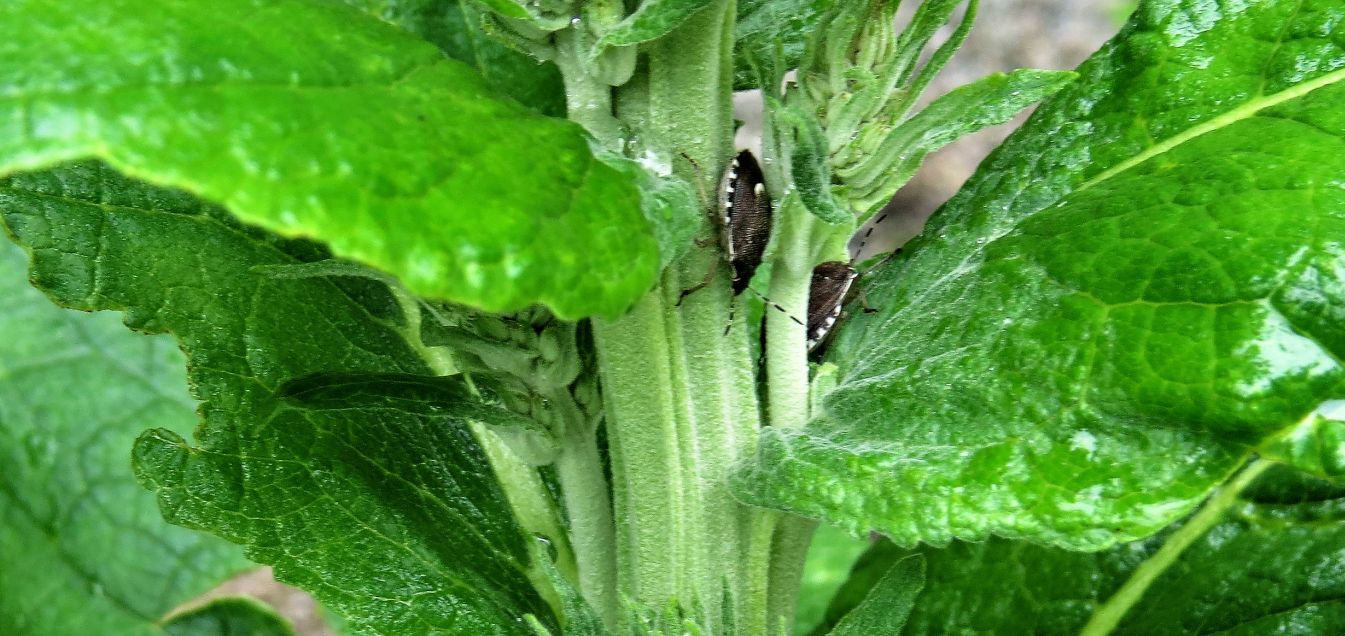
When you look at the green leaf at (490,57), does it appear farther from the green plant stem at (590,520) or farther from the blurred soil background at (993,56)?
the blurred soil background at (993,56)

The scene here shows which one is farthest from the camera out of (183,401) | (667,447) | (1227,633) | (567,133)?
(183,401)

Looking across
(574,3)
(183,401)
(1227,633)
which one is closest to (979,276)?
(574,3)

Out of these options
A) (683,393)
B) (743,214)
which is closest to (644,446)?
(683,393)

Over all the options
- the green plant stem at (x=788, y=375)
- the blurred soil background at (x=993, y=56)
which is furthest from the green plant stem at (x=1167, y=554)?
the blurred soil background at (x=993, y=56)

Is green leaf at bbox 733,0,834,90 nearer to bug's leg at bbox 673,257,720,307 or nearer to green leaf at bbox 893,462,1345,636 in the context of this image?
bug's leg at bbox 673,257,720,307

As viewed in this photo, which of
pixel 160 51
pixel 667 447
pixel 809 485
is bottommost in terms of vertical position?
pixel 667 447

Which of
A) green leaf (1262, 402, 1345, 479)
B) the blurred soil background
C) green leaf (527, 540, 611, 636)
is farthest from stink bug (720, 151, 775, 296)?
the blurred soil background

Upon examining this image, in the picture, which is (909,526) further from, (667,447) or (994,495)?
(667,447)
